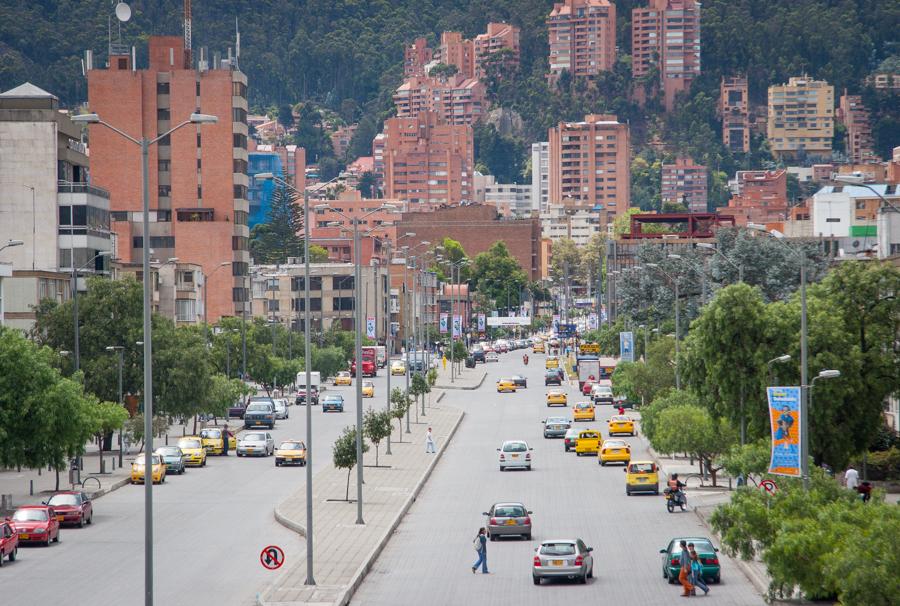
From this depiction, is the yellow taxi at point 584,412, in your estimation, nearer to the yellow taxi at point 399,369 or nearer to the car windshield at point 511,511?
the yellow taxi at point 399,369

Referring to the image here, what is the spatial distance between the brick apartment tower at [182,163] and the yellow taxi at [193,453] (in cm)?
7302

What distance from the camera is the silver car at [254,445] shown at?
75.1 m

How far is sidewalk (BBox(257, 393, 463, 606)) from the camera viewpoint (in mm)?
36219

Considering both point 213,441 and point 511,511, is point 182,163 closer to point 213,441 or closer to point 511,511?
point 213,441

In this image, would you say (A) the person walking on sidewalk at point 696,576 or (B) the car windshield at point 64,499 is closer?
(A) the person walking on sidewalk at point 696,576

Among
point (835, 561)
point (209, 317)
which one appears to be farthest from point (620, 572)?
point (209, 317)

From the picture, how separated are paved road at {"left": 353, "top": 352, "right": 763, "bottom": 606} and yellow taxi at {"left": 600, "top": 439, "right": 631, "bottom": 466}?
27.6 inches

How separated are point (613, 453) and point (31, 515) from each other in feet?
99.5

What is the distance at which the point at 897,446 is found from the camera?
6122cm

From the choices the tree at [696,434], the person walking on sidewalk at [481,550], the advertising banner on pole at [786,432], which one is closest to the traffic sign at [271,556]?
the person walking on sidewalk at [481,550]

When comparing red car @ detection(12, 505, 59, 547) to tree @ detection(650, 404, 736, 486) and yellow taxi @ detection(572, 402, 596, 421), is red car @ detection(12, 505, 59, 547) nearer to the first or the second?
tree @ detection(650, 404, 736, 486)

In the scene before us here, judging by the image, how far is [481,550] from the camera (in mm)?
39781

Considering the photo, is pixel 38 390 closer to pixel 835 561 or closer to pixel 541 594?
pixel 541 594

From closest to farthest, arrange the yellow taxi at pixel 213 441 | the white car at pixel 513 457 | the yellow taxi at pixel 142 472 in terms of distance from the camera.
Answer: the yellow taxi at pixel 142 472, the white car at pixel 513 457, the yellow taxi at pixel 213 441
